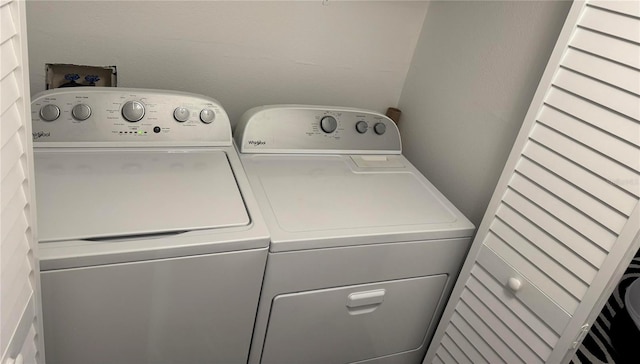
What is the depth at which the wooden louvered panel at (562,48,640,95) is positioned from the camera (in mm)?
946

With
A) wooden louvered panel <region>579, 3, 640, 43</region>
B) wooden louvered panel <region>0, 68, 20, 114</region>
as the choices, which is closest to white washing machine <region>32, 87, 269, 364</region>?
wooden louvered panel <region>0, 68, 20, 114</region>

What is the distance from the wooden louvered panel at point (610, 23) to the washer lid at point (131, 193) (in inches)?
35.9

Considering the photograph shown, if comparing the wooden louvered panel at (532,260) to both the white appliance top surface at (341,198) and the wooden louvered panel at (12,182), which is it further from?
the wooden louvered panel at (12,182)

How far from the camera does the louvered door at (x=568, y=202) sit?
38.1 inches

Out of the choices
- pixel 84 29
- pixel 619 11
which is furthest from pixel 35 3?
pixel 619 11

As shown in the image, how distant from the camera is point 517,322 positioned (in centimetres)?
124

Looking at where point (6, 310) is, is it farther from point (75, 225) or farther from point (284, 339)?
point (284, 339)

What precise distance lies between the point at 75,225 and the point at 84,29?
2.26ft

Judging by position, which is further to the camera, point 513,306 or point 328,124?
point 328,124

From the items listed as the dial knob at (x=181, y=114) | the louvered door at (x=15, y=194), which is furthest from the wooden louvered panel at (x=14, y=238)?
the dial knob at (x=181, y=114)

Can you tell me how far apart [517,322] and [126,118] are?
4.06ft

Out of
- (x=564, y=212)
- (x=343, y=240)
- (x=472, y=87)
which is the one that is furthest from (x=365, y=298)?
(x=472, y=87)

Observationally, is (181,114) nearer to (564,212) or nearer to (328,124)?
(328,124)

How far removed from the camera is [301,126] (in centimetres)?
159
